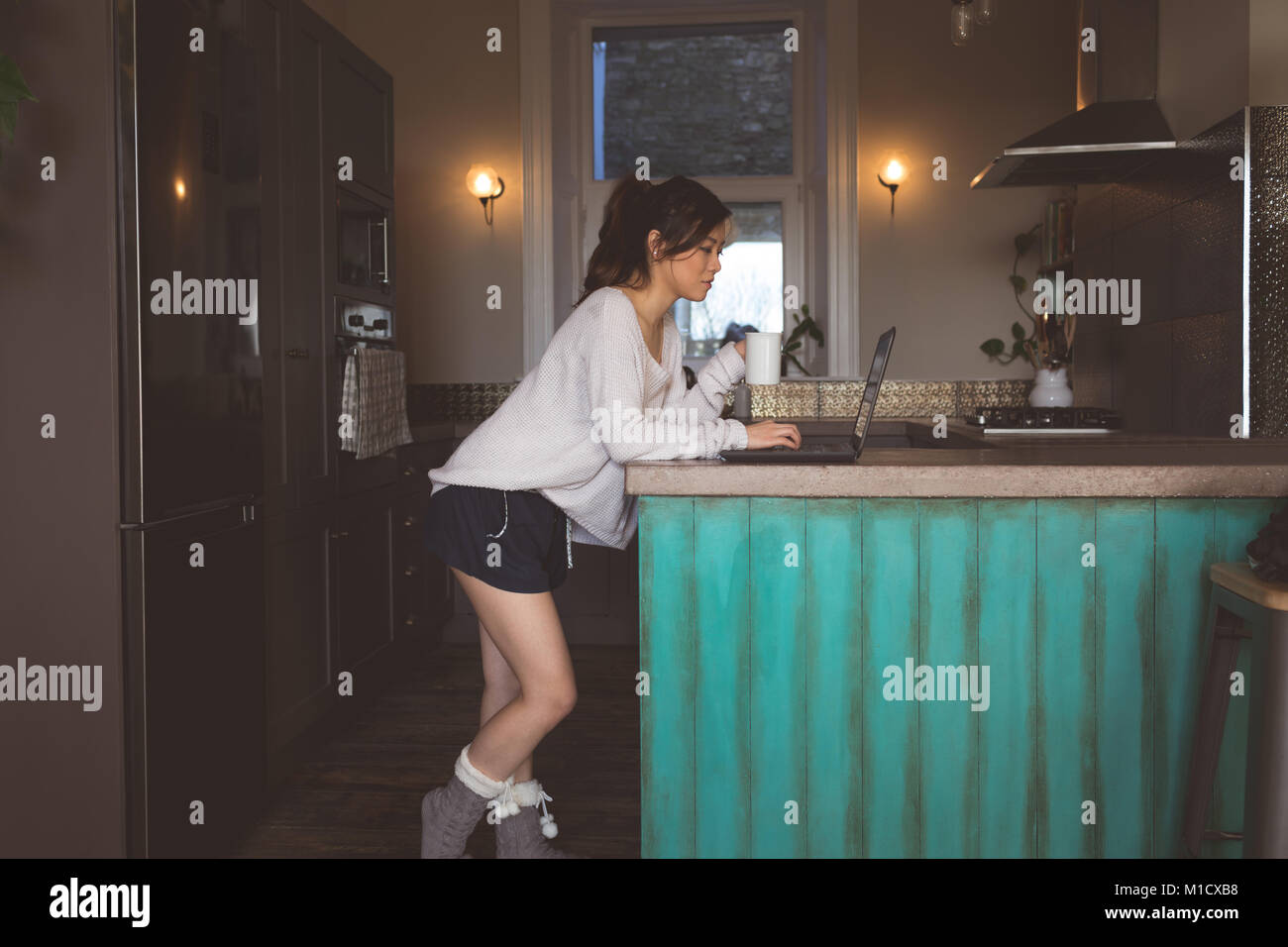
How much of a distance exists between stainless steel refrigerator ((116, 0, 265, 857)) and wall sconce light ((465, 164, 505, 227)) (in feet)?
7.39

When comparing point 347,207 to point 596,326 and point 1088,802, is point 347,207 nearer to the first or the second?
point 596,326

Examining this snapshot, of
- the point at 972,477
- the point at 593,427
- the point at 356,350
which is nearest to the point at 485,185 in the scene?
the point at 356,350

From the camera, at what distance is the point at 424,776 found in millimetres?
2826

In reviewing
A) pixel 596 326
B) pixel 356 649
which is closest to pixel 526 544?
pixel 596 326

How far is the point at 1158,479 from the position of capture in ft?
5.28

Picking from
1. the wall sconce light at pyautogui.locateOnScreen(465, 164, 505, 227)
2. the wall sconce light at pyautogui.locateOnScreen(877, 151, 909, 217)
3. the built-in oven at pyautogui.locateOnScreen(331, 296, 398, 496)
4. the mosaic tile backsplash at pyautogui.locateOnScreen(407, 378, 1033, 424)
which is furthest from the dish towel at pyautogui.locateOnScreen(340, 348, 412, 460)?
the wall sconce light at pyautogui.locateOnScreen(877, 151, 909, 217)

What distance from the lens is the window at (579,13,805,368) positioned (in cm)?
515

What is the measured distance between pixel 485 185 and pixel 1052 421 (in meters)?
2.69

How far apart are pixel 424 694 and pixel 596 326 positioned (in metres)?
2.26

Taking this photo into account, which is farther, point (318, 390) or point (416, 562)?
point (416, 562)

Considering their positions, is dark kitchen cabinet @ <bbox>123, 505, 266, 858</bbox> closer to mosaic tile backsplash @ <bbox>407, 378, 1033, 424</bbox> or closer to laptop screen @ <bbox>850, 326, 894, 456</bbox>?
laptop screen @ <bbox>850, 326, 894, 456</bbox>

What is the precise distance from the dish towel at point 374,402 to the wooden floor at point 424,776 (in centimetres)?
85

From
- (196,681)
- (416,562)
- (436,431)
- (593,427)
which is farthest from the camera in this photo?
(436,431)

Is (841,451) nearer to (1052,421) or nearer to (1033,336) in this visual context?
(1052,421)
